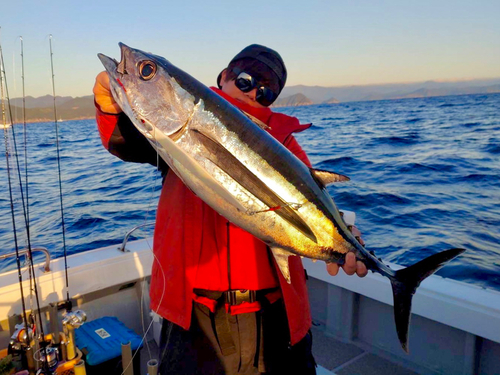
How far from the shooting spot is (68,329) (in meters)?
3.30

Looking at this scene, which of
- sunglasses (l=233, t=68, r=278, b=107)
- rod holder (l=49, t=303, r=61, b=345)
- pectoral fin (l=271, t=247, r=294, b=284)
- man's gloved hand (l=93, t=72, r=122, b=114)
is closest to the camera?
man's gloved hand (l=93, t=72, r=122, b=114)

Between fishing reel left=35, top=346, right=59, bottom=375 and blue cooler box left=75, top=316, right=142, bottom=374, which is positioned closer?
fishing reel left=35, top=346, right=59, bottom=375

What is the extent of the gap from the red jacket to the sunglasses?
28 centimetres

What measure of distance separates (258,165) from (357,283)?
283cm

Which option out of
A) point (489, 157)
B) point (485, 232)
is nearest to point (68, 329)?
point (485, 232)

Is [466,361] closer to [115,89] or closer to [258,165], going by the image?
[258,165]

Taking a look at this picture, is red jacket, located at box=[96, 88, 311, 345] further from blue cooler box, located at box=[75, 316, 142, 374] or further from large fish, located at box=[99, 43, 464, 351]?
blue cooler box, located at box=[75, 316, 142, 374]

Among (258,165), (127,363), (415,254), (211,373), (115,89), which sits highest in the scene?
(115,89)

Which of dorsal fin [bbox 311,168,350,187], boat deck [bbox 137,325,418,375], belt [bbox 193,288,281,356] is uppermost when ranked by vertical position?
dorsal fin [bbox 311,168,350,187]

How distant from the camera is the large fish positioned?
5.94ft

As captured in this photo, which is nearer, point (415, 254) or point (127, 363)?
point (127, 363)

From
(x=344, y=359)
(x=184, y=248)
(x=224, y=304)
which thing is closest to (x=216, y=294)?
(x=224, y=304)

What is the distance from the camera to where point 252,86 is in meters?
2.61

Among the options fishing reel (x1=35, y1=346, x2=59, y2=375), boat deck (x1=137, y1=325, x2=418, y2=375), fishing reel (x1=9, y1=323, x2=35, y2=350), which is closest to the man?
fishing reel (x1=35, y1=346, x2=59, y2=375)
